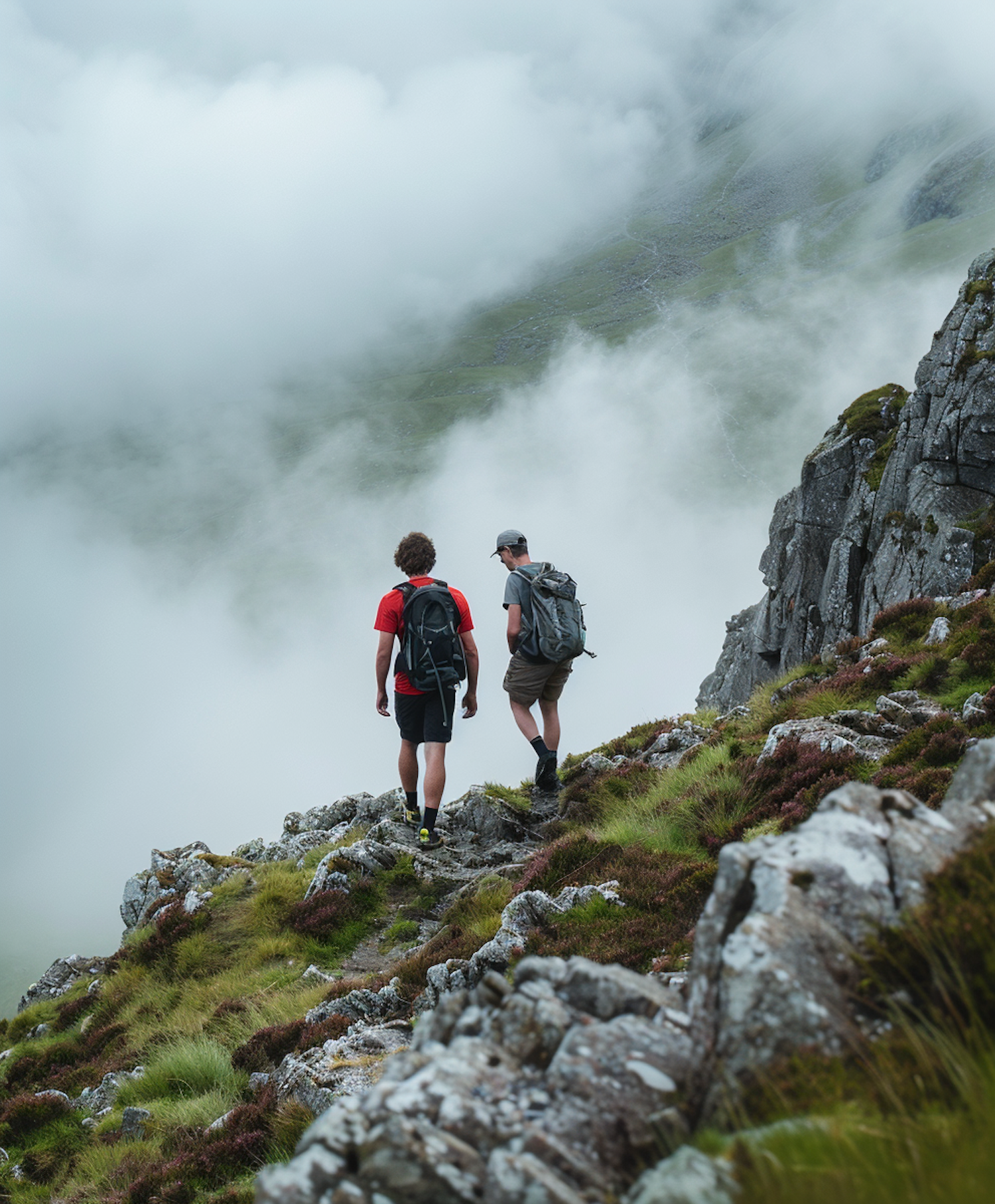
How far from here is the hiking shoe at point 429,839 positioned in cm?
1493

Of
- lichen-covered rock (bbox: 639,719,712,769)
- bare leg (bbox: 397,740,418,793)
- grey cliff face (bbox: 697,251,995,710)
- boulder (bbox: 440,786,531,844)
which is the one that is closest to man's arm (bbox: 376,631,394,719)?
bare leg (bbox: 397,740,418,793)

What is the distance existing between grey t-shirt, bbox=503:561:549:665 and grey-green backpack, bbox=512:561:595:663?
0.06 metres

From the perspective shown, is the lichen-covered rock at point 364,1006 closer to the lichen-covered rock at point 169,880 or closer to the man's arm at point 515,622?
the man's arm at point 515,622

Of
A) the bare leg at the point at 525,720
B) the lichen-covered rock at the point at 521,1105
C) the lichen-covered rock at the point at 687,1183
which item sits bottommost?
the lichen-covered rock at the point at 687,1183

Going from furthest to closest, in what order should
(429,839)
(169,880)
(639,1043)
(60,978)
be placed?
(169,880) → (60,978) → (429,839) → (639,1043)

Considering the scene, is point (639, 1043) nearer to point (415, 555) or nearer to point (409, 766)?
point (415, 555)

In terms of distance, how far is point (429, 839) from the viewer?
15062 mm

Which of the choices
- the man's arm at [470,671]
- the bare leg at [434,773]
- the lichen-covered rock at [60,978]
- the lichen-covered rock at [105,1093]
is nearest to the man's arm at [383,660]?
the bare leg at [434,773]

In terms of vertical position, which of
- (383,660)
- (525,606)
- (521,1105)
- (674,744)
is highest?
(525,606)

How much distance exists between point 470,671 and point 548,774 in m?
4.11

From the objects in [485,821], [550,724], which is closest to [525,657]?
[550,724]

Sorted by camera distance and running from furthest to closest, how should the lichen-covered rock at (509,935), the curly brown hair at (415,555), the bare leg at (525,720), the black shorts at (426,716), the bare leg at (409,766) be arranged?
the bare leg at (525,720)
the bare leg at (409,766)
the black shorts at (426,716)
the curly brown hair at (415,555)
the lichen-covered rock at (509,935)

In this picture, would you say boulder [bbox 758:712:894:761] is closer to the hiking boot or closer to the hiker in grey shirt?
the hiker in grey shirt

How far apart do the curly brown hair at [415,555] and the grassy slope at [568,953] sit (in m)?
4.96
